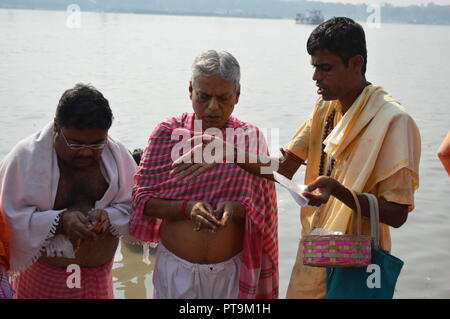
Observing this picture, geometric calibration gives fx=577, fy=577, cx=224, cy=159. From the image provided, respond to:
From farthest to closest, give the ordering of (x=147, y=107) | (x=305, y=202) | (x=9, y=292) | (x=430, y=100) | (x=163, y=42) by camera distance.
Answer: (x=163, y=42) → (x=430, y=100) → (x=147, y=107) → (x=9, y=292) → (x=305, y=202)

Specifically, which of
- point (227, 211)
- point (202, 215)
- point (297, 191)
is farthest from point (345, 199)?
point (202, 215)

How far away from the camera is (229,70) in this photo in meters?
3.12

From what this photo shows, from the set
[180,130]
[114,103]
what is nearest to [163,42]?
[114,103]

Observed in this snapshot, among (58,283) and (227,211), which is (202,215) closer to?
(227,211)

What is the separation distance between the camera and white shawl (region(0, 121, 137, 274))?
3123 millimetres

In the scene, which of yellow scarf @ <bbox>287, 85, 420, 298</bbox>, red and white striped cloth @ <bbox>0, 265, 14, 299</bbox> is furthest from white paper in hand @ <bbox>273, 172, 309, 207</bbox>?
red and white striped cloth @ <bbox>0, 265, 14, 299</bbox>

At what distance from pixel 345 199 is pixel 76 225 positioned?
1.42 m

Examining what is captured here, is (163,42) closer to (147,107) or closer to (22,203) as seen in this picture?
(147,107)

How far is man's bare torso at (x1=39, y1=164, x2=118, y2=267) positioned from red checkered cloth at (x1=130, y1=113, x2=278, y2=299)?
0.71ft

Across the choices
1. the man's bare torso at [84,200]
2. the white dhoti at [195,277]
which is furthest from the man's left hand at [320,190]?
the man's bare torso at [84,200]

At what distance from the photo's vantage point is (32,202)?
3.17 m

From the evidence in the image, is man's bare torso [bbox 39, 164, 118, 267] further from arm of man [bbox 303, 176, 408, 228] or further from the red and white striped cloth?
arm of man [bbox 303, 176, 408, 228]

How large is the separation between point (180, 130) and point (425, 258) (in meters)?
4.48

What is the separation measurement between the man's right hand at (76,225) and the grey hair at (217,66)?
3.24 ft
